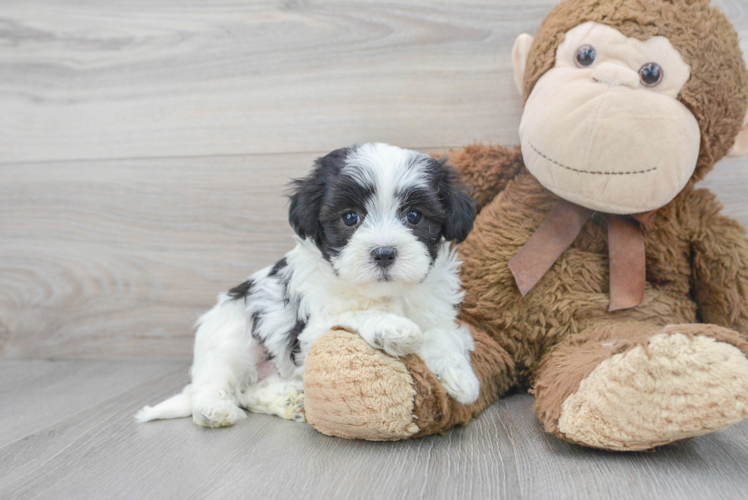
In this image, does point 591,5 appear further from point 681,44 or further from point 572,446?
point 572,446

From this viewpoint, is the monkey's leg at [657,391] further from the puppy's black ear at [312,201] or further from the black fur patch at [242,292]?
the black fur patch at [242,292]

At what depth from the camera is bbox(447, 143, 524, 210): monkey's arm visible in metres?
1.68

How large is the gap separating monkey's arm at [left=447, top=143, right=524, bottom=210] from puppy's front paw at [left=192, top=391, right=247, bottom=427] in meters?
0.91

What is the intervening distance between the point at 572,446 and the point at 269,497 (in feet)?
2.02

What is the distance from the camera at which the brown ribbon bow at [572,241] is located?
1467 millimetres

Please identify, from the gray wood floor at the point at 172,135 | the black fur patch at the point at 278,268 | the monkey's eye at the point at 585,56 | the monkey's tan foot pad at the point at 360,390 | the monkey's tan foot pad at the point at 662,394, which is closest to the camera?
the monkey's tan foot pad at the point at 662,394

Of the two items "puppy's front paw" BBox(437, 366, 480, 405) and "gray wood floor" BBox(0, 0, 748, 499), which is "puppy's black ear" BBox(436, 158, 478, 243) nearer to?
"puppy's front paw" BBox(437, 366, 480, 405)

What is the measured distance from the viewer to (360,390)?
114 cm

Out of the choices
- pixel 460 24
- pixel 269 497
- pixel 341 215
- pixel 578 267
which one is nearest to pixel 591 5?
pixel 460 24

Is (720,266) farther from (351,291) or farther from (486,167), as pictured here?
(351,291)

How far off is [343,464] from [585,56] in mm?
1129

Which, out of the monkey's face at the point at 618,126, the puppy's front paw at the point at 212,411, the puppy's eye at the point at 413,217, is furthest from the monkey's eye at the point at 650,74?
the puppy's front paw at the point at 212,411

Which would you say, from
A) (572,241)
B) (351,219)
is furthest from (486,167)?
(351,219)

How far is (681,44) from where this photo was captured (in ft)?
4.38
